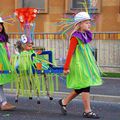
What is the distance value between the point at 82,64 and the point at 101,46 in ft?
25.1

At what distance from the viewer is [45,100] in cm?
1028

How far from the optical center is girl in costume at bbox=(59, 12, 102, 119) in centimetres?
802

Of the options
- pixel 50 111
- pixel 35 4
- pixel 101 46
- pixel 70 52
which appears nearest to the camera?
pixel 70 52

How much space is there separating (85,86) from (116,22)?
857 cm

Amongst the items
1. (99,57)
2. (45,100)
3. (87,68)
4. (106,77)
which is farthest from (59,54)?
(87,68)

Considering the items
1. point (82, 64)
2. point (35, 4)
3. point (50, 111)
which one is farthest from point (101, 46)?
point (82, 64)

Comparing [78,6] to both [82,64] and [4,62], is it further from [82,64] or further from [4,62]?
[82,64]

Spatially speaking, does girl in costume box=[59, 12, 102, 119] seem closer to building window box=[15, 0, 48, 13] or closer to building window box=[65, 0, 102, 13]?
building window box=[65, 0, 102, 13]

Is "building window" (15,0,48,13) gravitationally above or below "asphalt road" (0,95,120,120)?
above

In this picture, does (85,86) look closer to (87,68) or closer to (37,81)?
(87,68)

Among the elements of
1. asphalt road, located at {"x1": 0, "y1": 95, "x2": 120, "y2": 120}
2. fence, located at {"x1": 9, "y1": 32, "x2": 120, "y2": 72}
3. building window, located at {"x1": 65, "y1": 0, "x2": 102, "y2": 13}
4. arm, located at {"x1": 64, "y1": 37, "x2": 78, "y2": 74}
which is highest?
building window, located at {"x1": 65, "y1": 0, "x2": 102, "y2": 13}

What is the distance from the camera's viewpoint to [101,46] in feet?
51.2

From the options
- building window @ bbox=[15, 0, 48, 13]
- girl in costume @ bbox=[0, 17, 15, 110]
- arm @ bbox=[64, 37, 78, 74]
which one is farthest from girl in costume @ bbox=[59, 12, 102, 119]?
building window @ bbox=[15, 0, 48, 13]

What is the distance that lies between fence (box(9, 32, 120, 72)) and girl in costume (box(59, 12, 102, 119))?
21.6ft
